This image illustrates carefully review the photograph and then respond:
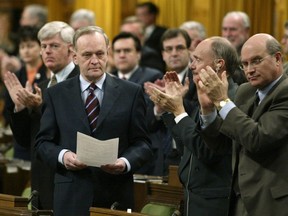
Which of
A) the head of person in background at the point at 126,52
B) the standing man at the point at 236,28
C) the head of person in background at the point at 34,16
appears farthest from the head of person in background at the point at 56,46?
the head of person in background at the point at 34,16

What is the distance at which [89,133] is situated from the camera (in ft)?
17.2

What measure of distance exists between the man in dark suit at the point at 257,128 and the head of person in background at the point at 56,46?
1855mm

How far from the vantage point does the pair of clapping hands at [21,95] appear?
19.7ft

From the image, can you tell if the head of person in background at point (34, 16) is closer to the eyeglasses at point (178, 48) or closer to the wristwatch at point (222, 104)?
the eyeglasses at point (178, 48)

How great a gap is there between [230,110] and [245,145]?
0.20 m

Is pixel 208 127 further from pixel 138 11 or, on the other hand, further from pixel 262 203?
pixel 138 11

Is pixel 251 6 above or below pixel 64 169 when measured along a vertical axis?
above

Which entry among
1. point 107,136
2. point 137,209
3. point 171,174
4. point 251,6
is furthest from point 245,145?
point 251,6

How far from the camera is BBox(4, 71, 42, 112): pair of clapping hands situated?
5992 millimetres

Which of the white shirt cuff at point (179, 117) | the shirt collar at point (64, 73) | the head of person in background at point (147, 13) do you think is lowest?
the white shirt cuff at point (179, 117)

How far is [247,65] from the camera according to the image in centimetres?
455

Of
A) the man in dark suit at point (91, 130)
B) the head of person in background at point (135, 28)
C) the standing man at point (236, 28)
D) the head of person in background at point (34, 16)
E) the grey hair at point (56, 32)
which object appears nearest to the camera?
the man in dark suit at point (91, 130)

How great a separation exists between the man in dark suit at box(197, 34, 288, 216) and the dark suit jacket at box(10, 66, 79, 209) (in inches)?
63.0

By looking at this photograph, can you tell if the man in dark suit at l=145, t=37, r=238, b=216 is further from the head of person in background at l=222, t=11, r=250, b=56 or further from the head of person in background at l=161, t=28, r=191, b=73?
Result: the head of person in background at l=222, t=11, r=250, b=56
